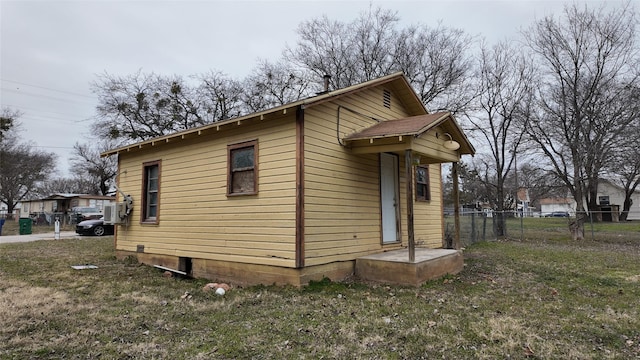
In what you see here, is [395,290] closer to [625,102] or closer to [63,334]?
[63,334]

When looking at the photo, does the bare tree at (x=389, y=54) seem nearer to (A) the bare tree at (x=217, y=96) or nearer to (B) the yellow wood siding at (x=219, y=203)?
(A) the bare tree at (x=217, y=96)

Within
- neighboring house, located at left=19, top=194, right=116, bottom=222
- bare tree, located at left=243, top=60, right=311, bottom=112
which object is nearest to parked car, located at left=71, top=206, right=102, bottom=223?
neighboring house, located at left=19, top=194, right=116, bottom=222

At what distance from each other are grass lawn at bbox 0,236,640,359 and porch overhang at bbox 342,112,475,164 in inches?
90.0

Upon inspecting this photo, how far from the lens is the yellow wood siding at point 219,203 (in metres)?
6.14

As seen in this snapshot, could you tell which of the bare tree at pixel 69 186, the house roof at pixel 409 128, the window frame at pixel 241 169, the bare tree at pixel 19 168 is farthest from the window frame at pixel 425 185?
the bare tree at pixel 69 186

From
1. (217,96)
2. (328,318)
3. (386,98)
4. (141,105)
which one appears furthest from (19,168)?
(328,318)

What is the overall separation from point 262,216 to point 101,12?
9.97 m

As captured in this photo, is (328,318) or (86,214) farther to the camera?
(86,214)

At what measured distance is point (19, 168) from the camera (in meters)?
35.0

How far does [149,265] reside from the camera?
8.55m

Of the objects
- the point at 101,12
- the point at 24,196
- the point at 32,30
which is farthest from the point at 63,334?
the point at 24,196

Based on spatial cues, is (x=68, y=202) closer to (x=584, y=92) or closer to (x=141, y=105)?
(x=141, y=105)

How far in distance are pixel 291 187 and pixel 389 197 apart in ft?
9.05

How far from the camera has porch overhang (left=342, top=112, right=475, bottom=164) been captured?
6211 millimetres
